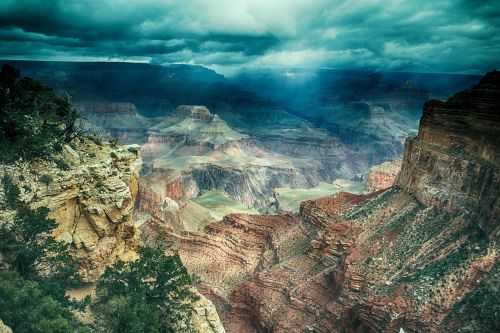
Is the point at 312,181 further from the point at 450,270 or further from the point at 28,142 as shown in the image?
the point at 28,142

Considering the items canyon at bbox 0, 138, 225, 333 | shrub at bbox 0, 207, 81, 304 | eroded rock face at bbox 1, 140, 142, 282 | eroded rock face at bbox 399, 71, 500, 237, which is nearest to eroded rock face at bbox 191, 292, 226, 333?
canyon at bbox 0, 138, 225, 333

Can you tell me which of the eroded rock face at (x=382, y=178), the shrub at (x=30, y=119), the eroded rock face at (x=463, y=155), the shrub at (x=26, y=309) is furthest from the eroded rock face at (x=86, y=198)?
the eroded rock face at (x=382, y=178)

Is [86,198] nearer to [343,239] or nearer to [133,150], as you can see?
[133,150]

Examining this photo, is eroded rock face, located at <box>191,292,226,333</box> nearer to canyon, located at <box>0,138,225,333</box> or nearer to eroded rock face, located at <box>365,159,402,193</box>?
canyon, located at <box>0,138,225,333</box>

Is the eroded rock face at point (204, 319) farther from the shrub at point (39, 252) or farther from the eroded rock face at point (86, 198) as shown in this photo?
the shrub at point (39, 252)

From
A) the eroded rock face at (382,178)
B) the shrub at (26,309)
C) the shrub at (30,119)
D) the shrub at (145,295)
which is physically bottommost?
the eroded rock face at (382,178)

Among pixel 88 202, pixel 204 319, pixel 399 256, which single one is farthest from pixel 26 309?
pixel 399 256

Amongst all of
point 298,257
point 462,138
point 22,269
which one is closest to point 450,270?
point 462,138
